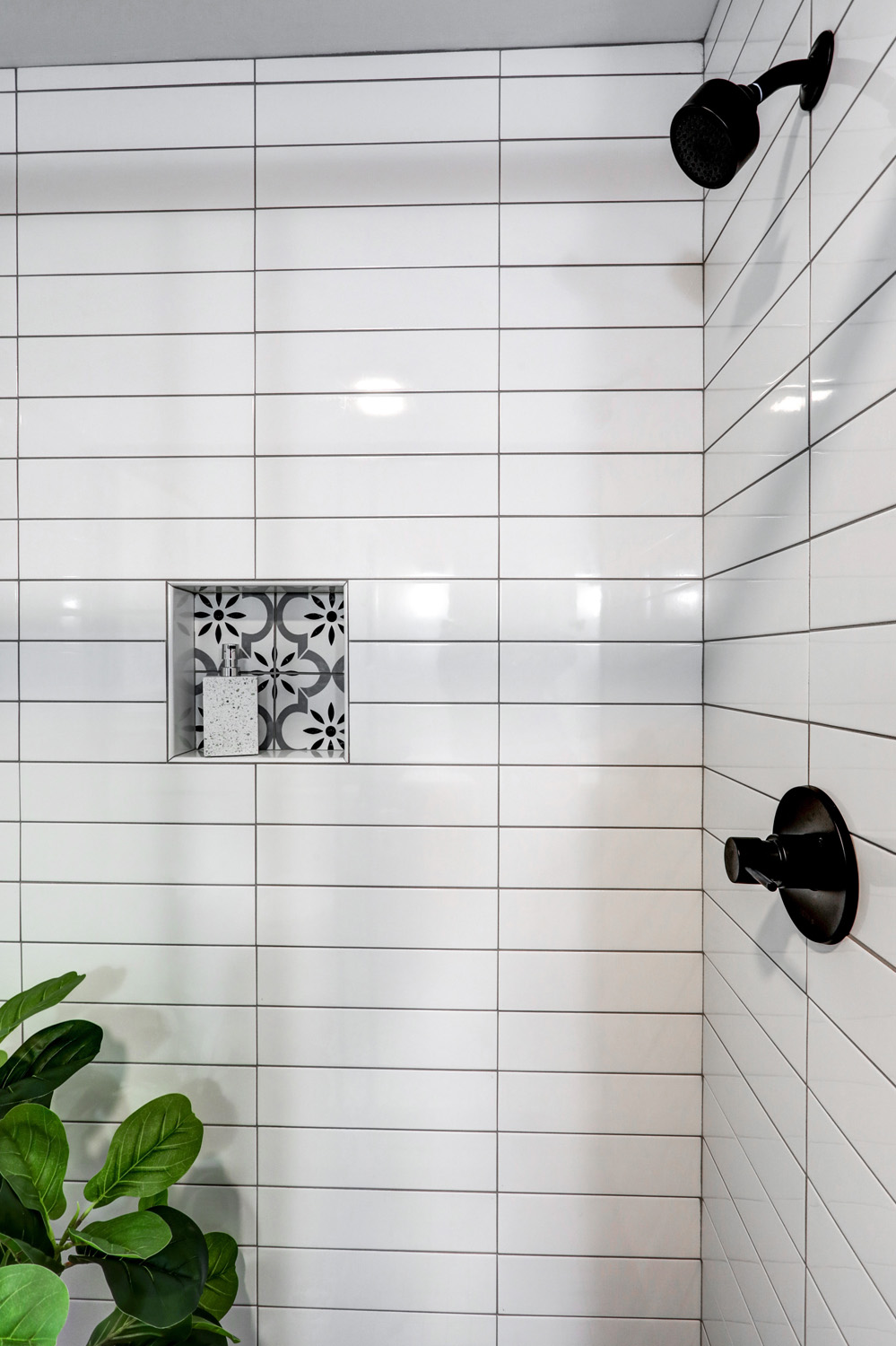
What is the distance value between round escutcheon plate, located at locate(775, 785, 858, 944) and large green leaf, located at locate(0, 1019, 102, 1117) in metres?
1.10

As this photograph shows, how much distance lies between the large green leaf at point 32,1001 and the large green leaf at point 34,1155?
0.40 feet

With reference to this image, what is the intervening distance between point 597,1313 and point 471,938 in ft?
2.25

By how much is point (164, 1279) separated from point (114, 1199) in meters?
0.14

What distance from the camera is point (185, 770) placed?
143cm

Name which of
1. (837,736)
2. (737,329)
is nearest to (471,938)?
(837,736)

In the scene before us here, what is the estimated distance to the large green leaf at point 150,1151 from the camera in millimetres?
1166

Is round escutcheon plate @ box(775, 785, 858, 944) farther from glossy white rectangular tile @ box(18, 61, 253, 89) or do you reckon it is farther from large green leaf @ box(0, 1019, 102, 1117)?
glossy white rectangular tile @ box(18, 61, 253, 89)

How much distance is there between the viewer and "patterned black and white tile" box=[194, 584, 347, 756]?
5.02 ft

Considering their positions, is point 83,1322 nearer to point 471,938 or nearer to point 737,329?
point 471,938

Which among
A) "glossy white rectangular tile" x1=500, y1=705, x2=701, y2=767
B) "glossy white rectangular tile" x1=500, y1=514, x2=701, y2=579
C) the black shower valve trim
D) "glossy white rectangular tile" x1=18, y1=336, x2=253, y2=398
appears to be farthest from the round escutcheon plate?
"glossy white rectangular tile" x1=18, y1=336, x2=253, y2=398

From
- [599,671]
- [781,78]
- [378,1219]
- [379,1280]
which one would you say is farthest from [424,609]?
[379,1280]

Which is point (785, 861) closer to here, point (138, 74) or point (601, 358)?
point (601, 358)

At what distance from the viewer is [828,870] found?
2.63 ft

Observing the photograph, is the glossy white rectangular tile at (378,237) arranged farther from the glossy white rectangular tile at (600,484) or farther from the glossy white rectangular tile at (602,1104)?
the glossy white rectangular tile at (602,1104)
